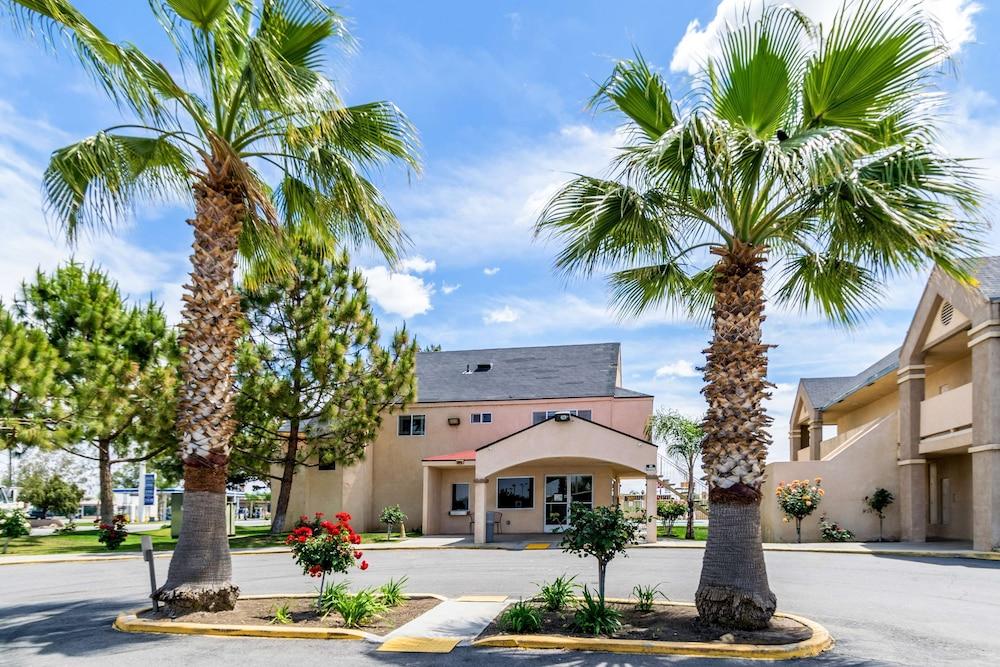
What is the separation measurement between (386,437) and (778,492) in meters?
15.9

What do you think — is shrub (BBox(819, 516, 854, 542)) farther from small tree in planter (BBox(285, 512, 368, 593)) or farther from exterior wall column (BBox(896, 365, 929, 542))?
small tree in planter (BBox(285, 512, 368, 593))

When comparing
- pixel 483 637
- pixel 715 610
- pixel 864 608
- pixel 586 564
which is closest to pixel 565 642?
pixel 483 637

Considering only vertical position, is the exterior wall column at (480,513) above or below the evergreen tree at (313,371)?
below

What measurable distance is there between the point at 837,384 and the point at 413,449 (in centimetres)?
1882

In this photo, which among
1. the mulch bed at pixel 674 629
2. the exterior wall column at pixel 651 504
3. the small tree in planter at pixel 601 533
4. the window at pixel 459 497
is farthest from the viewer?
the window at pixel 459 497

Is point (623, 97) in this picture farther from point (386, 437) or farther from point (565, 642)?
point (386, 437)

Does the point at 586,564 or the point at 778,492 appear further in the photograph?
the point at 778,492

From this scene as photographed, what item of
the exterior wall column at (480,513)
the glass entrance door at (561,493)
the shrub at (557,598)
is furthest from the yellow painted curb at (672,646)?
the glass entrance door at (561,493)

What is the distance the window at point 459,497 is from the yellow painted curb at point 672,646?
22.3 metres

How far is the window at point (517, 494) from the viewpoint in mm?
30359

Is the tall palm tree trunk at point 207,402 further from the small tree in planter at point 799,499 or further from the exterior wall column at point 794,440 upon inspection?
the exterior wall column at point 794,440

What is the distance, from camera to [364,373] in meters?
28.4

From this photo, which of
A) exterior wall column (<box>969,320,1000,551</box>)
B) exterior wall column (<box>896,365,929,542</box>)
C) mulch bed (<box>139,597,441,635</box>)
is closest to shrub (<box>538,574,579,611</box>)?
mulch bed (<box>139,597,441,635</box>)

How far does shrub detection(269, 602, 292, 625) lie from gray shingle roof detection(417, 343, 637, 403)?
22266mm
